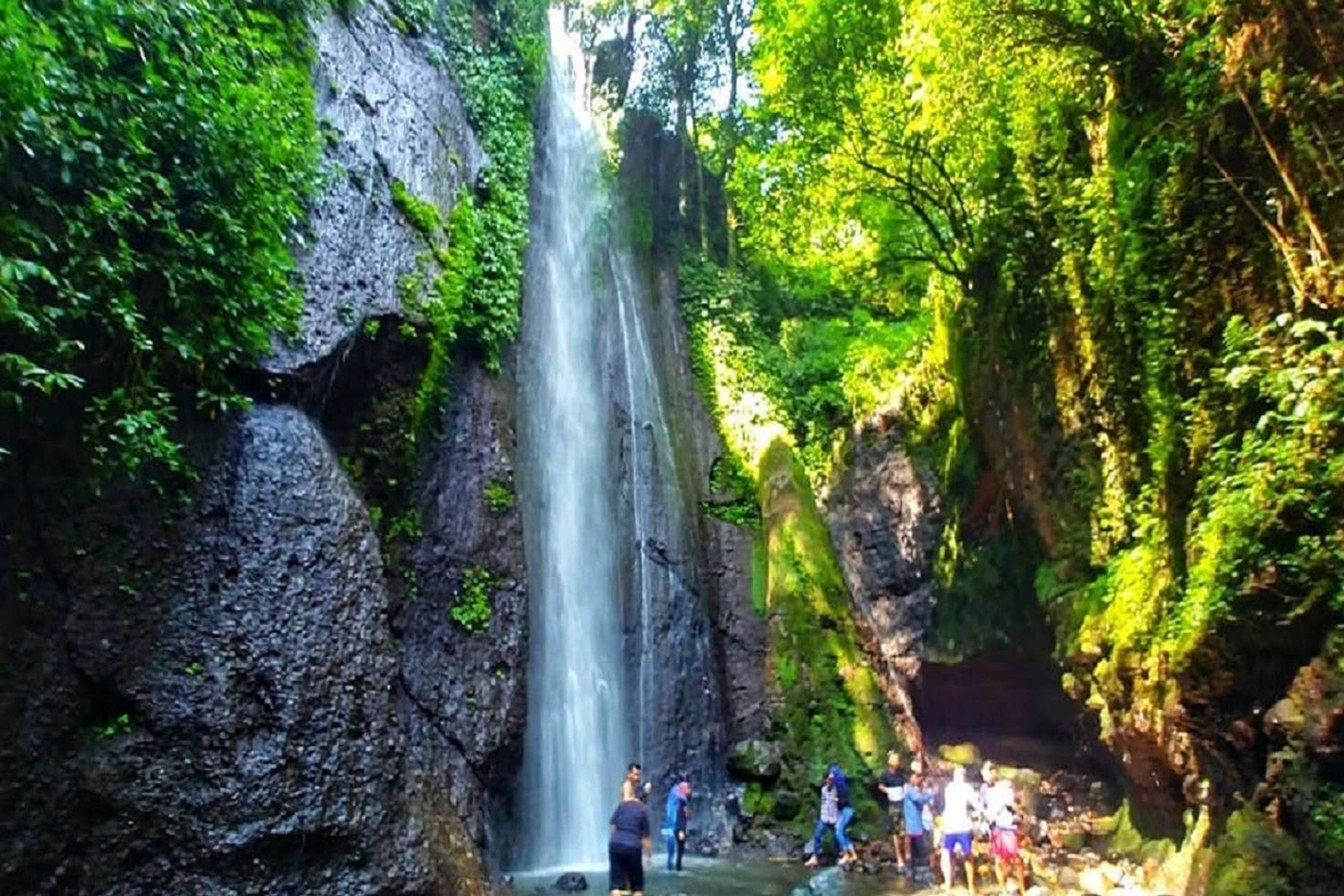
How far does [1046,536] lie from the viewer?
13.4 meters

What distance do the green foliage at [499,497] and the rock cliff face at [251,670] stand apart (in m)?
1.65

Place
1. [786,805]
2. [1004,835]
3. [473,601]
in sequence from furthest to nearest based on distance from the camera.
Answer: [786,805], [473,601], [1004,835]

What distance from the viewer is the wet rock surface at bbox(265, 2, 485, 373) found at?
982 centimetres

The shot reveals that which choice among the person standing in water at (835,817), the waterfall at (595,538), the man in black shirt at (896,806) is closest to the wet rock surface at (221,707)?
the waterfall at (595,538)

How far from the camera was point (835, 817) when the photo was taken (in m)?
13.4

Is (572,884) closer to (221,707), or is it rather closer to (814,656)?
(221,707)

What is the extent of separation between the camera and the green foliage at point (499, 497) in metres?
12.3

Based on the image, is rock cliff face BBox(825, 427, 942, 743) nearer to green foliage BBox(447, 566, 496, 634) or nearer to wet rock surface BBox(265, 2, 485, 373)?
green foliage BBox(447, 566, 496, 634)

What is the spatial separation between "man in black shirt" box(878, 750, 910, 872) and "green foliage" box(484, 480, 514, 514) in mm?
6304

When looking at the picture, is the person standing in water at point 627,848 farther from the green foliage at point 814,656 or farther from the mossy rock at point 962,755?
the mossy rock at point 962,755

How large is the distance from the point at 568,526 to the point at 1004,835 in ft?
25.8

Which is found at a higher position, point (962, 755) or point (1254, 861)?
point (962, 755)

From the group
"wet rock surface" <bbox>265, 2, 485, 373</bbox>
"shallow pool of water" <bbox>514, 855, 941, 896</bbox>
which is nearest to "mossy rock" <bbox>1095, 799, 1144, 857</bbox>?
"shallow pool of water" <bbox>514, 855, 941, 896</bbox>

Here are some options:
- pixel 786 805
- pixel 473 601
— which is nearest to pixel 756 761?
pixel 786 805
